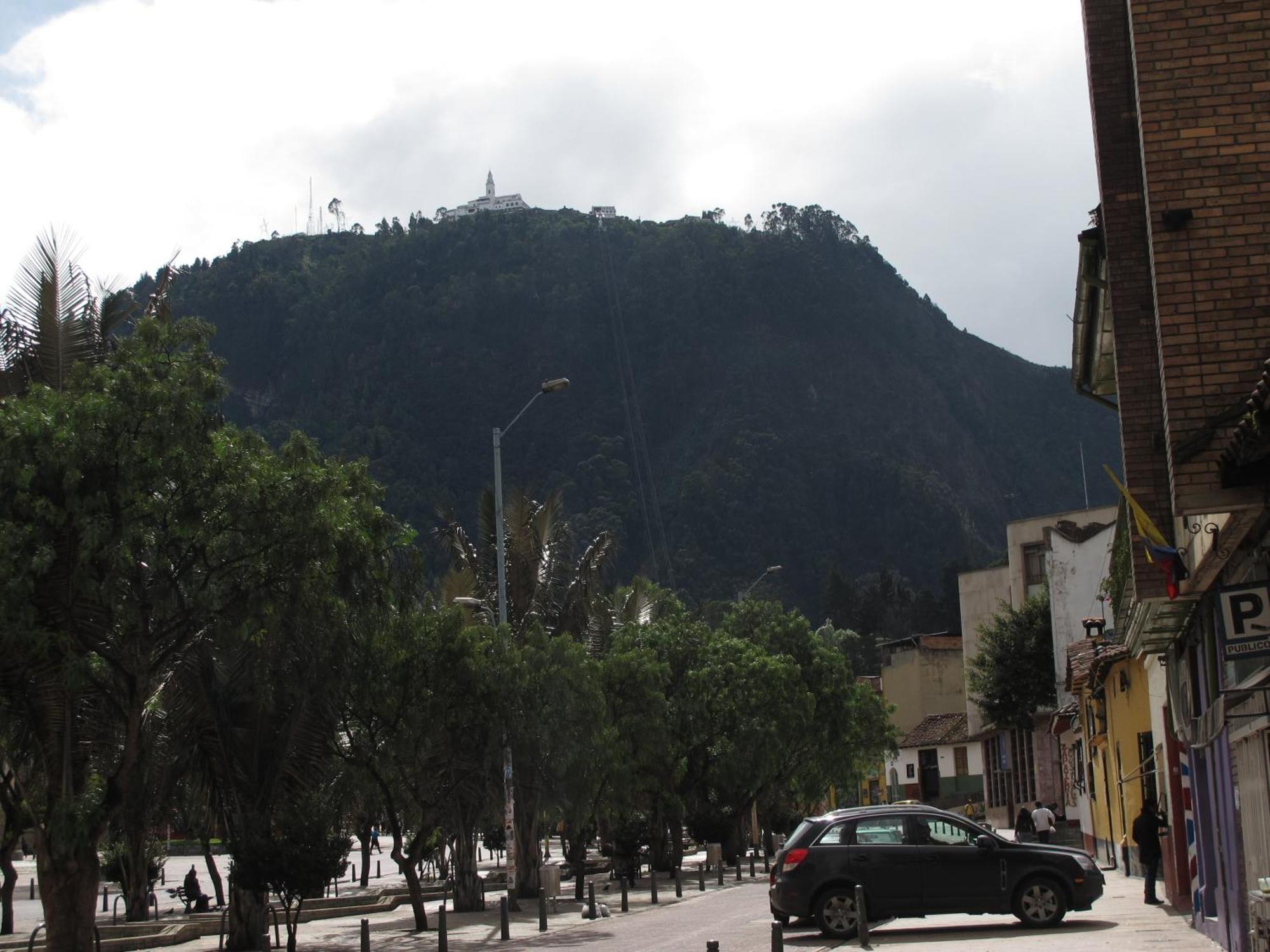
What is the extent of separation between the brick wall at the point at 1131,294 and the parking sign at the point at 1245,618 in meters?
3.78

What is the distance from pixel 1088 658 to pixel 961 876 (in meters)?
14.3

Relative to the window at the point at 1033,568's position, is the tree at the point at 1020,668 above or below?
below

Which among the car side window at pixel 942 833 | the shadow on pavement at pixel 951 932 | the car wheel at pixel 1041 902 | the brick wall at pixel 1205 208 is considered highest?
the brick wall at pixel 1205 208

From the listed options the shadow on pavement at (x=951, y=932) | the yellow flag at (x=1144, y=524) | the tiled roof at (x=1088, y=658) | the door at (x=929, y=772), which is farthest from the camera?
the door at (x=929, y=772)

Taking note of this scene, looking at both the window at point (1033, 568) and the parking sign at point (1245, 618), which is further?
the window at point (1033, 568)

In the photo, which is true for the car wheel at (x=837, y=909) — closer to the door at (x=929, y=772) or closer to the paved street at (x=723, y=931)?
the paved street at (x=723, y=931)

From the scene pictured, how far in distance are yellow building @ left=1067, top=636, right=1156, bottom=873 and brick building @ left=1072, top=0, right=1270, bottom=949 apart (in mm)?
7357

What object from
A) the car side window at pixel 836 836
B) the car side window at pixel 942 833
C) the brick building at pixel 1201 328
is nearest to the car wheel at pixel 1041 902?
the car side window at pixel 942 833

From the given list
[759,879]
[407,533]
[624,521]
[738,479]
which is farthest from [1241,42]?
[738,479]

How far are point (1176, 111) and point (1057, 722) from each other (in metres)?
36.1

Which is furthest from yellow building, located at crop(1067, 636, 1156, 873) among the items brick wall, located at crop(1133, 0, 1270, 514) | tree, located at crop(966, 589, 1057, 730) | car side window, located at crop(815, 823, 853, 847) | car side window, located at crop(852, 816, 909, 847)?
tree, located at crop(966, 589, 1057, 730)

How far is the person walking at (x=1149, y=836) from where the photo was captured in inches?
846

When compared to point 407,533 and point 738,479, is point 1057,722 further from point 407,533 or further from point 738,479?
point 738,479

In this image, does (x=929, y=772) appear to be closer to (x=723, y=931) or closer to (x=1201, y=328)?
(x=723, y=931)
